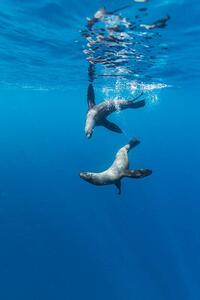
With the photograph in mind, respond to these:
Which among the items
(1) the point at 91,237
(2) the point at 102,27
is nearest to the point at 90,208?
(1) the point at 91,237

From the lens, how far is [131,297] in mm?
23797

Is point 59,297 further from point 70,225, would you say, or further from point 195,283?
point 195,283

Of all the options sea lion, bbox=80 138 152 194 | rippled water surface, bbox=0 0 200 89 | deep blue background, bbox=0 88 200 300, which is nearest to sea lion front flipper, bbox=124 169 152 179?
sea lion, bbox=80 138 152 194

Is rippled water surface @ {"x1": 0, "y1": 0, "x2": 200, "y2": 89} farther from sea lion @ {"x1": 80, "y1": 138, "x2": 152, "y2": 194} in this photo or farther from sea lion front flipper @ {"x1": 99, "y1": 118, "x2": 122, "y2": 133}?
sea lion @ {"x1": 80, "y1": 138, "x2": 152, "y2": 194}

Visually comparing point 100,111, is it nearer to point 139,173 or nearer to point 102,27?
Result: point 139,173

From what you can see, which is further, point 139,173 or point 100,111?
point 100,111

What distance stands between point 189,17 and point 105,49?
213 inches

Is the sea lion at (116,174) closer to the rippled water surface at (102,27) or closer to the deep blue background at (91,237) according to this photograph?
the rippled water surface at (102,27)

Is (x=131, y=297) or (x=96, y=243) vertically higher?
(x=96, y=243)

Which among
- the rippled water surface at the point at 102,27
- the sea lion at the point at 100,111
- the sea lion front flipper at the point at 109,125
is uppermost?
the rippled water surface at the point at 102,27

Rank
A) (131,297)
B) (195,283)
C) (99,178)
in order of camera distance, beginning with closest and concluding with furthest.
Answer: (99,178)
(131,297)
(195,283)

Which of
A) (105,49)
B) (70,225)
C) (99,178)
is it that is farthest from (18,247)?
(99,178)

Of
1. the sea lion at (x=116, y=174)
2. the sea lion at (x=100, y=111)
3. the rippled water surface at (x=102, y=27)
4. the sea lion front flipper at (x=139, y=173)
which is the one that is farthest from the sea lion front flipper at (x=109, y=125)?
the rippled water surface at (x=102, y=27)

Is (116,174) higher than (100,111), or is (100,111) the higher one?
(100,111)
